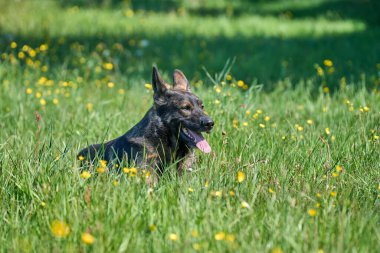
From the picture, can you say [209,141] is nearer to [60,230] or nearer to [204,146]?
[204,146]

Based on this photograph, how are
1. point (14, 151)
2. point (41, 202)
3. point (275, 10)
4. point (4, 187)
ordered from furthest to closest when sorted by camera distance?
point (275, 10)
point (14, 151)
point (4, 187)
point (41, 202)

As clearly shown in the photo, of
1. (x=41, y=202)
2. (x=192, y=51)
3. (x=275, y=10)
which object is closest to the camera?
(x=41, y=202)

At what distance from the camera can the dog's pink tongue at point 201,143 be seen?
4.71m

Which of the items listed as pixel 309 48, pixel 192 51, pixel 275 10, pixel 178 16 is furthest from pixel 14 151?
pixel 275 10

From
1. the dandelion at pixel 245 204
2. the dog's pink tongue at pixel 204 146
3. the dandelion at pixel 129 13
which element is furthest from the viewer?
the dandelion at pixel 129 13

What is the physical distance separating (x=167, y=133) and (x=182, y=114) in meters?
0.21

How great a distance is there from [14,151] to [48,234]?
159 cm

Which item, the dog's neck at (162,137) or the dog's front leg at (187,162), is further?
the dog's neck at (162,137)

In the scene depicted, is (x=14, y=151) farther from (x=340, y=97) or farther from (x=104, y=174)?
(x=340, y=97)

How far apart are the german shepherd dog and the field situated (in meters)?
0.20

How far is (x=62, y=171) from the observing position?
4074 mm

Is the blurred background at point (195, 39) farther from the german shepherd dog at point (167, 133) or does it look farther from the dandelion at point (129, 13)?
the german shepherd dog at point (167, 133)

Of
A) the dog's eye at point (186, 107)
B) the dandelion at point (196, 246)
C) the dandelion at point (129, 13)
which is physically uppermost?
the dog's eye at point (186, 107)

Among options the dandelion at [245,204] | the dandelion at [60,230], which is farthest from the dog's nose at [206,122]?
the dandelion at [60,230]
